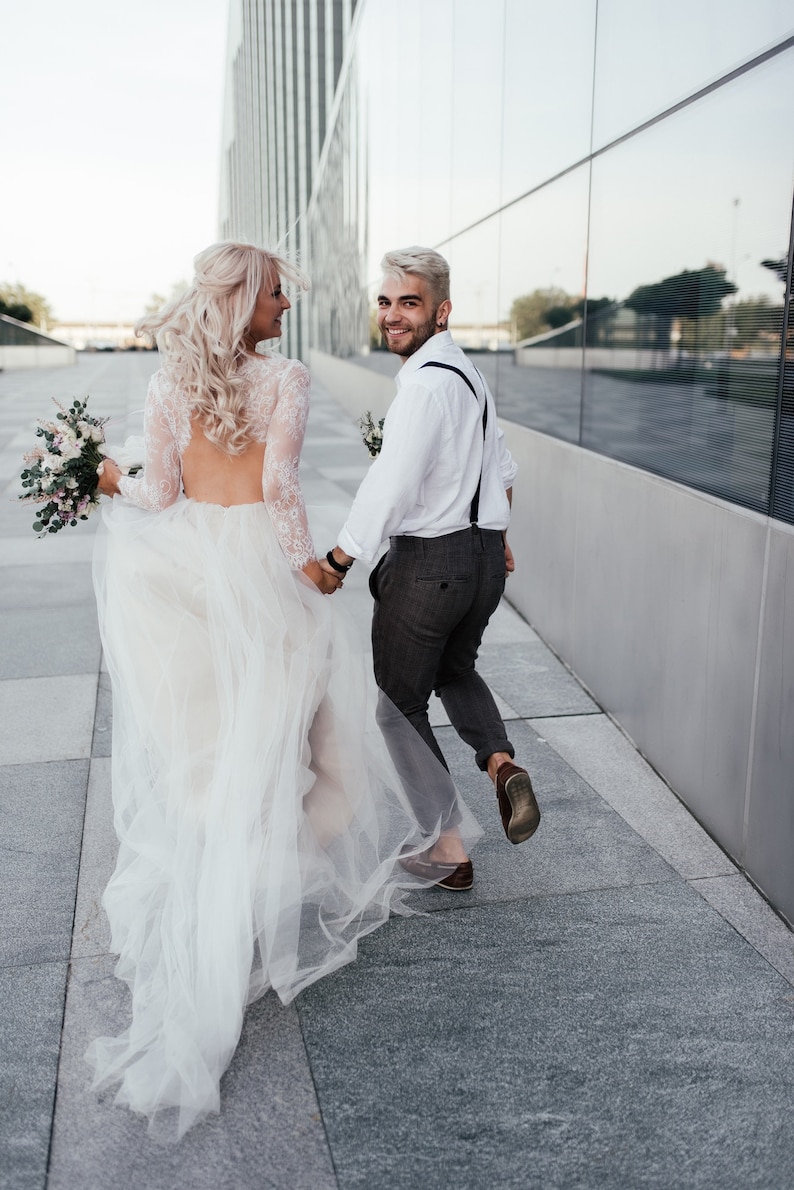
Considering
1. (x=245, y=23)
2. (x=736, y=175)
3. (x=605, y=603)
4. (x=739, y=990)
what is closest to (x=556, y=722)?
(x=605, y=603)

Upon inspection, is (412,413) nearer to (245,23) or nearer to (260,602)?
(260,602)

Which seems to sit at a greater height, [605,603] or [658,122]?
[658,122]

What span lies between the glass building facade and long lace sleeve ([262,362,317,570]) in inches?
65.4

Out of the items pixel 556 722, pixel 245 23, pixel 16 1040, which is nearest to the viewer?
pixel 16 1040

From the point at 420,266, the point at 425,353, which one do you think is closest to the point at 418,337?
the point at 425,353

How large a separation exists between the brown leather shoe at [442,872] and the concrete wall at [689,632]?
1018mm

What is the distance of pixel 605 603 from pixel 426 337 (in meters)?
2.42

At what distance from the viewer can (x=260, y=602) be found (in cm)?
309

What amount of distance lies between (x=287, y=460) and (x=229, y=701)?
2.37 feet

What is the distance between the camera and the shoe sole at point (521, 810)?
336 centimetres

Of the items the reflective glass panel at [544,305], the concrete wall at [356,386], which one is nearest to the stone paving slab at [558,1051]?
the reflective glass panel at [544,305]

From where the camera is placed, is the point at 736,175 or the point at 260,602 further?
the point at 736,175

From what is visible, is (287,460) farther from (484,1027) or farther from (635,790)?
(635,790)

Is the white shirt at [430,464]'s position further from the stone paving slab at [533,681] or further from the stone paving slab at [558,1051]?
the stone paving slab at [533,681]
